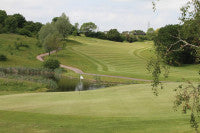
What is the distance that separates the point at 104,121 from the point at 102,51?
82.2 m

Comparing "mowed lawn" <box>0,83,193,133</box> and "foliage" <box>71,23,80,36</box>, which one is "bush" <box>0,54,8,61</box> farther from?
"foliage" <box>71,23,80,36</box>

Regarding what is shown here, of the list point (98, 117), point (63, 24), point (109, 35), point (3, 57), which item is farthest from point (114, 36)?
point (98, 117)

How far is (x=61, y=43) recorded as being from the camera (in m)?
74.8

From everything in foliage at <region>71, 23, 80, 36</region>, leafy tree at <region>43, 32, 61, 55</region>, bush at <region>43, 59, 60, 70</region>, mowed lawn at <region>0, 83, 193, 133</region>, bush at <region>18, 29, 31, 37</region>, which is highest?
foliage at <region>71, 23, 80, 36</region>

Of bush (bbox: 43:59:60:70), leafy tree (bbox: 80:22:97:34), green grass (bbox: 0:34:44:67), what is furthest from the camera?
leafy tree (bbox: 80:22:97:34)

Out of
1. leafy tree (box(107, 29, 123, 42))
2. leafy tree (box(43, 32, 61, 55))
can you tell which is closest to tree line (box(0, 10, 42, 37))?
leafy tree (box(43, 32, 61, 55))

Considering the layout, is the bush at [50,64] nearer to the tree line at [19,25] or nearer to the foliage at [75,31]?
the tree line at [19,25]

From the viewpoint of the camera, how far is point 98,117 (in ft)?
47.2

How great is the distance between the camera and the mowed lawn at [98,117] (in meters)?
12.0

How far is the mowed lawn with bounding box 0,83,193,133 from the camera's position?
12.0 m

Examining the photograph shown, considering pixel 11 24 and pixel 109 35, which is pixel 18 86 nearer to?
pixel 11 24

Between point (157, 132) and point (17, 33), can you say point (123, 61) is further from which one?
point (157, 132)

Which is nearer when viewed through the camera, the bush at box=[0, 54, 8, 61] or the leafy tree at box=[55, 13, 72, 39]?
the bush at box=[0, 54, 8, 61]

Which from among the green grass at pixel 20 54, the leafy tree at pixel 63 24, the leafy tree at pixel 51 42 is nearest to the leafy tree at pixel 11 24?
the green grass at pixel 20 54
